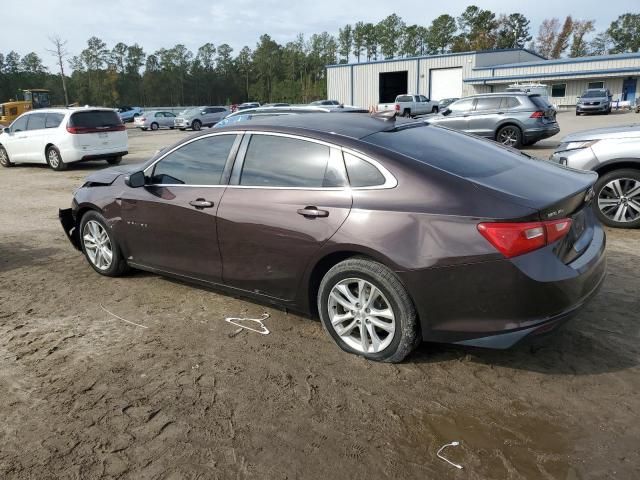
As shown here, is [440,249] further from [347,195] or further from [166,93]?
[166,93]

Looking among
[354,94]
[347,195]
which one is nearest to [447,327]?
[347,195]

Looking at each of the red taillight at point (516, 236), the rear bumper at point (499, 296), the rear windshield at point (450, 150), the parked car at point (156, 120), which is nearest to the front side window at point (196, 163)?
the rear windshield at point (450, 150)

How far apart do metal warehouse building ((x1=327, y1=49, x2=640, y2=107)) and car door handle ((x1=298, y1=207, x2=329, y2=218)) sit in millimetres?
48931

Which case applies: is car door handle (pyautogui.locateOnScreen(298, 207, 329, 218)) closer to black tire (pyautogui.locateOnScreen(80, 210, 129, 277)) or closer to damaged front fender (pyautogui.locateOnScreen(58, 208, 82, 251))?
black tire (pyautogui.locateOnScreen(80, 210, 129, 277))

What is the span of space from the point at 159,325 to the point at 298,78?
10374 centimetres

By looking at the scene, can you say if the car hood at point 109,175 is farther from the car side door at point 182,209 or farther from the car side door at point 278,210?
the car side door at point 278,210

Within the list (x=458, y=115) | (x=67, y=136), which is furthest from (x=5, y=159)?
(x=458, y=115)

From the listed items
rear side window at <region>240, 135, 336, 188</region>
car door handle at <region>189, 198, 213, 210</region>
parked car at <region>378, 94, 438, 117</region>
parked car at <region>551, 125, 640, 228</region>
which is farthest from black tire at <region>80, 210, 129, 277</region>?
parked car at <region>378, 94, 438, 117</region>

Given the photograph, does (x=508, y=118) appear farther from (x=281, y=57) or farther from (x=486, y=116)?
(x=281, y=57)

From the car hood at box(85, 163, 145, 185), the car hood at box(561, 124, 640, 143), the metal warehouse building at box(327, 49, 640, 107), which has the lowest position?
the car hood at box(85, 163, 145, 185)

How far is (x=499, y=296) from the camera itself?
2.90 meters

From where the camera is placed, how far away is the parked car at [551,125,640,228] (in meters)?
6.19

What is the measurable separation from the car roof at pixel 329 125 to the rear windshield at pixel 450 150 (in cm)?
12

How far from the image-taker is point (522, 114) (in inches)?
586
